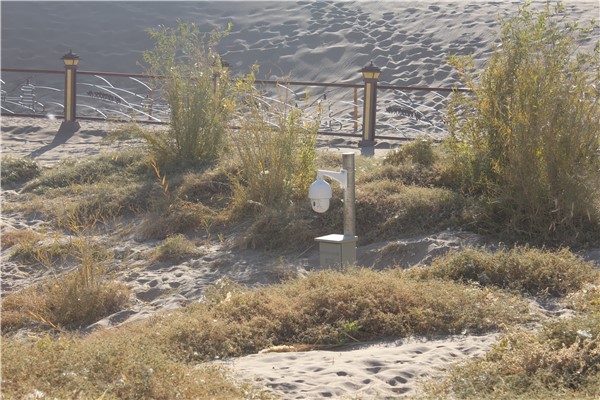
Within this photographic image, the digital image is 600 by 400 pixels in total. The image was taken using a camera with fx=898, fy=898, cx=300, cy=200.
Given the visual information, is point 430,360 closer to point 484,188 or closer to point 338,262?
point 338,262

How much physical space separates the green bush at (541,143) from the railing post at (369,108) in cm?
560

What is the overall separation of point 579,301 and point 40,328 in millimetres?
3672

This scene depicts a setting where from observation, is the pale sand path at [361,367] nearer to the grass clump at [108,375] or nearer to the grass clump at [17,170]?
the grass clump at [108,375]

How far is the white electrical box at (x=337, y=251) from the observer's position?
6309mm

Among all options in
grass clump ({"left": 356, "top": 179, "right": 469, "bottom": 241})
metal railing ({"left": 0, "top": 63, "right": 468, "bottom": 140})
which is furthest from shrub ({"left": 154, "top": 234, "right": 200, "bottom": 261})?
metal railing ({"left": 0, "top": 63, "right": 468, "bottom": 140})

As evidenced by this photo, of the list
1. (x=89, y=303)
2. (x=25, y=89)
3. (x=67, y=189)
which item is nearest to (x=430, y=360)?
(x=89, y=303)

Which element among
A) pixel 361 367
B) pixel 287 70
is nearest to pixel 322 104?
pixel 287 70

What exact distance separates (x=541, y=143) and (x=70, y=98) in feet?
31.1

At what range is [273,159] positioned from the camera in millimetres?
8562

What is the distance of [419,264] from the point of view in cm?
690

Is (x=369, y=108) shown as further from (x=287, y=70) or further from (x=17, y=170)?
(x=287, y=70)

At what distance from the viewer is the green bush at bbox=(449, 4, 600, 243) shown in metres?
7.18

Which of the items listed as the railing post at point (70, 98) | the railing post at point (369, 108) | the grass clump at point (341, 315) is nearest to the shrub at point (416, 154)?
the grass clump at point (341, 315)

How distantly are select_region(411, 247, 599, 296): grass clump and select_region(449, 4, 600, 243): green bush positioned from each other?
0.95 meters
